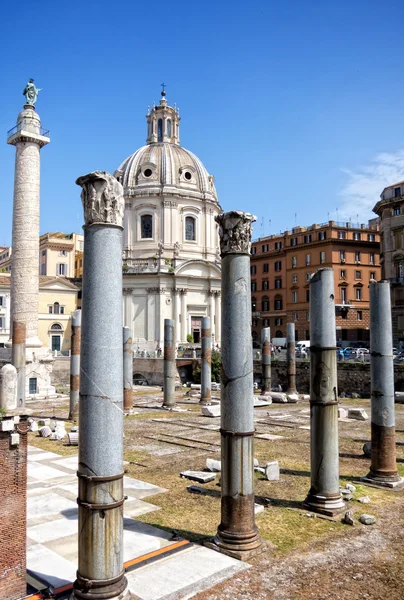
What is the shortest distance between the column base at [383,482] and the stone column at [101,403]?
22.9 ft

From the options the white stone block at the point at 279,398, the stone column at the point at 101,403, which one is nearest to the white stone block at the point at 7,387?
the stone column at the point at 101,403

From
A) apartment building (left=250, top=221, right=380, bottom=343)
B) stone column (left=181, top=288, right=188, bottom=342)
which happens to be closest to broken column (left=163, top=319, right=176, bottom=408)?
stone column (left=181, top=288, right=188, bottom=342)

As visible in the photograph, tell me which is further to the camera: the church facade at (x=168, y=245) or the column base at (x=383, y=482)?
the church facade at (x=168, y=245)

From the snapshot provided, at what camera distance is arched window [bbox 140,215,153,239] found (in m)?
50.9

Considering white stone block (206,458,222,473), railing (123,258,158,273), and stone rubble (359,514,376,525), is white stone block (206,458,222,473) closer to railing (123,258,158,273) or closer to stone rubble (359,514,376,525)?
stone rubble (359,514,376,525)

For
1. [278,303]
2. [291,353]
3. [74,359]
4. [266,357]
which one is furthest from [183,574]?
[278,303]

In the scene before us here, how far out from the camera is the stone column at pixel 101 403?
229 inches

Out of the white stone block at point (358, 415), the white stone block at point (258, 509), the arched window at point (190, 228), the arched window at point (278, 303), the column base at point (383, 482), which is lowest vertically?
the white stone block at point (258, 509)

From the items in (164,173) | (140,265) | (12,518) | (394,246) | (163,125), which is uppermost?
(163,125)

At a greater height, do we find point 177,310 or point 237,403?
point 177,310

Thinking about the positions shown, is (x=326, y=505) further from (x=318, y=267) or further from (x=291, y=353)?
(x=318, y=267)

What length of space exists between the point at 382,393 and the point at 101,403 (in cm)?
747

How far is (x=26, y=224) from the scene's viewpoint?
29.1 meters

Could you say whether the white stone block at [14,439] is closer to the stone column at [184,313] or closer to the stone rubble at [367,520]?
the stone rubble at [367,520]
